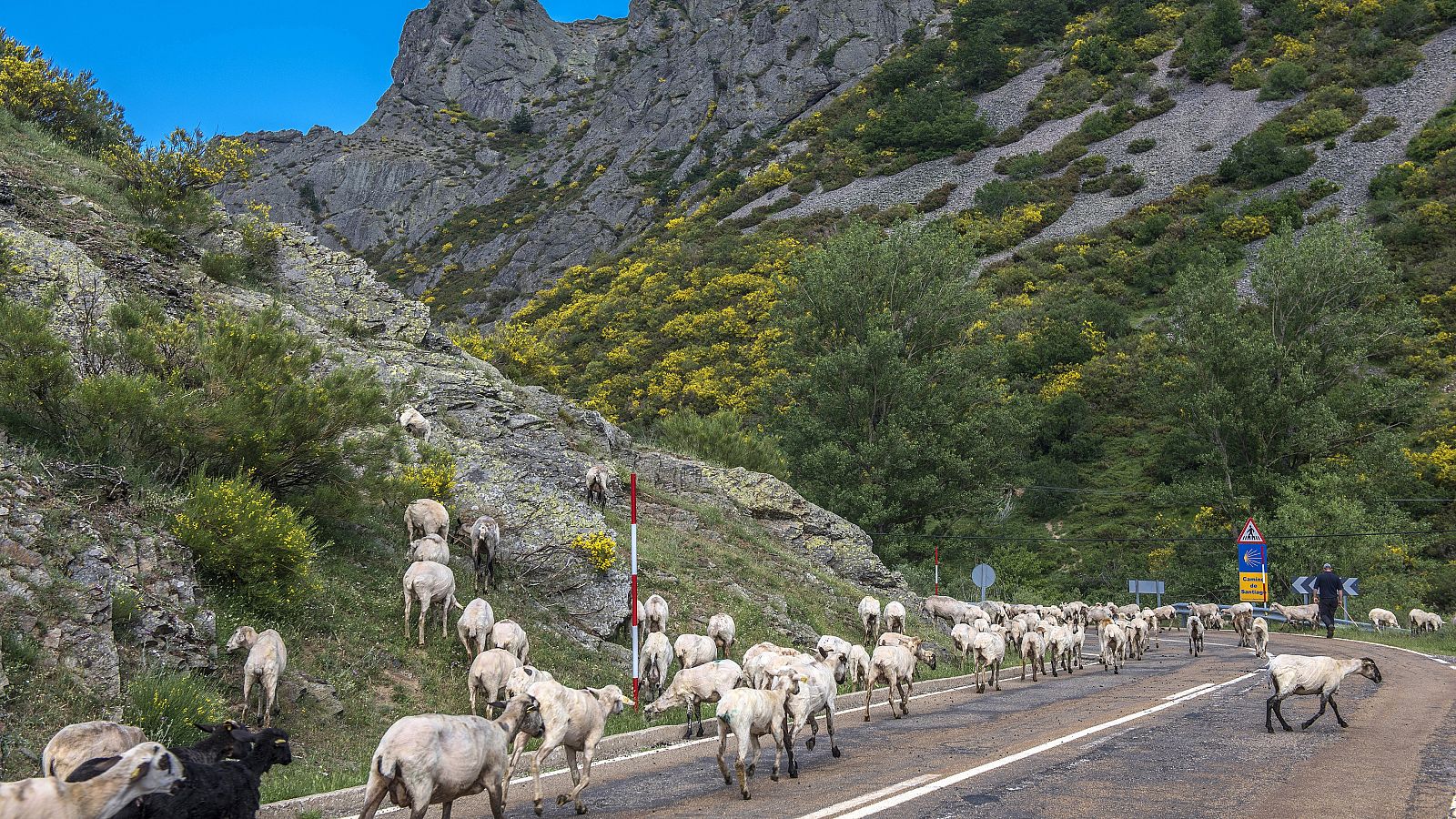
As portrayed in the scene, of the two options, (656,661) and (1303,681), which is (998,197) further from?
(656,661)

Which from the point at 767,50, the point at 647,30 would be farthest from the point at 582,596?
the point at 647,30

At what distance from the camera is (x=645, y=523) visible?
67.2 ft

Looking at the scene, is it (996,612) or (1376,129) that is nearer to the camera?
(996,612)

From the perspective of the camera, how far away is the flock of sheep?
5.28m

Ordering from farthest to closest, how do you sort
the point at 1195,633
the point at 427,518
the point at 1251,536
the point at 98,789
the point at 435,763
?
1. the point at 1251,536
2. the point at 1195,633
3. the point at 427,518
4. the point at 435,763
5. the point at 98,789

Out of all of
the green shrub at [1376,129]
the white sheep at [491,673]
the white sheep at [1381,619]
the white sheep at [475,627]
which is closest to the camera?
the white sheep at [491,673]

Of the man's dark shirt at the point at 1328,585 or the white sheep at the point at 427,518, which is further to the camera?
the man's dark shirt at the point at 1328,585

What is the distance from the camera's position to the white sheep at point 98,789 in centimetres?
455

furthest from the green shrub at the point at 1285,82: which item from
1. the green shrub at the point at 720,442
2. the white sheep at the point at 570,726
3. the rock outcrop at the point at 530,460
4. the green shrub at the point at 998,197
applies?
the white sheep at the point at 570,726

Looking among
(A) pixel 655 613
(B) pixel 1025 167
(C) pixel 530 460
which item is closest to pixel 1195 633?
(A) pixel 655 613

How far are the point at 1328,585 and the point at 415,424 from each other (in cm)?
2693

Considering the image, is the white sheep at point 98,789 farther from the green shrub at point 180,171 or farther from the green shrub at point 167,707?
the green shrub at point 180,171

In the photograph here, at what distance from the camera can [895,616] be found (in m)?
19.2

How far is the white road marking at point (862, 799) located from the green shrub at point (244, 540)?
271 inches
